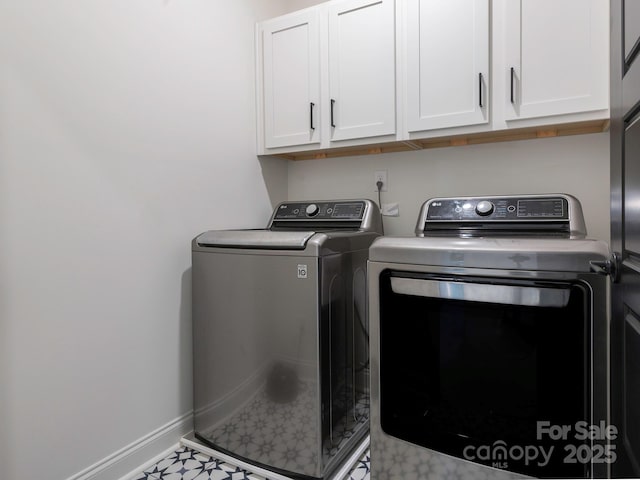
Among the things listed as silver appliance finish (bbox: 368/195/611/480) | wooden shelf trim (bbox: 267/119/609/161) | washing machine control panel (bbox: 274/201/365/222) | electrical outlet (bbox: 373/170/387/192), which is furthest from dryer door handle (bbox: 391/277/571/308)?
electrical outlet (bbox: 373/170/387/192)

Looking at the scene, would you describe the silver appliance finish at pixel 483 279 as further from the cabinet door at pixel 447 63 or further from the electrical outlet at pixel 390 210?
the electrical outlet at pixel 390 210

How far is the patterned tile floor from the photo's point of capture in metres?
1.43

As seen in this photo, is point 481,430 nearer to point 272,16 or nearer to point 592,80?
point 592,80

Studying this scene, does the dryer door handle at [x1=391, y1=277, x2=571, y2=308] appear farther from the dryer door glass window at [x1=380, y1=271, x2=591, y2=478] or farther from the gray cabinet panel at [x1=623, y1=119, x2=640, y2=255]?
the gray cabinet panel at [x1=623, y1=119, x2=640, y2=255]

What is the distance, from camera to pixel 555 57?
4.54ft

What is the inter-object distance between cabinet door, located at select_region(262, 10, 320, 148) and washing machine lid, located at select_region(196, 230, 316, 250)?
66cm

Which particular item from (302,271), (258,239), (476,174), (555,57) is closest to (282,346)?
(302,271)

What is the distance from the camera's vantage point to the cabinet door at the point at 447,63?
150 cm

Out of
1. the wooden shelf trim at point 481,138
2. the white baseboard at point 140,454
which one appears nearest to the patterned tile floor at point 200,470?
the white baseboard at point 140,454

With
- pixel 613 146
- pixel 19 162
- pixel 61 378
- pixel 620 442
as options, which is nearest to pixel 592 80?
pixel 613 146

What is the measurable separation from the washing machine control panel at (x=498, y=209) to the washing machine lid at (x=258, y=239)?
0.59 metres

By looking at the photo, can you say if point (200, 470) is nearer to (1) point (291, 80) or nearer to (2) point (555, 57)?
(1) point (291, 80)

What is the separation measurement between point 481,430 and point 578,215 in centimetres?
82

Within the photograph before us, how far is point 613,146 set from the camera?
926mm
